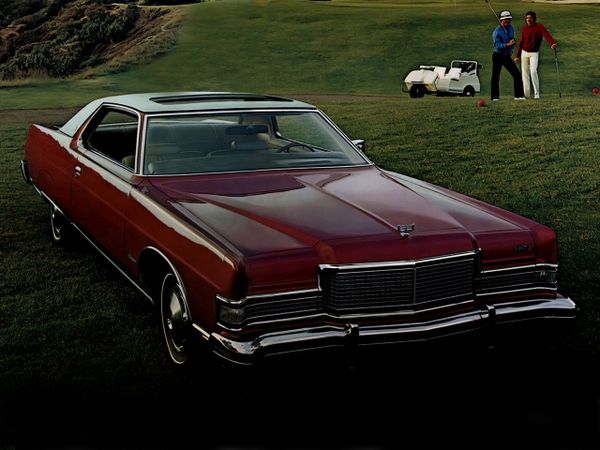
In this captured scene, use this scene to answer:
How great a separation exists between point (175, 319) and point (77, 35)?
44.2 metres

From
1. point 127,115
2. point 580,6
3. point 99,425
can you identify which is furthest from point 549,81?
point 99,425

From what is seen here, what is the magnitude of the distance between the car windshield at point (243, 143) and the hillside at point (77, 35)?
30.6m

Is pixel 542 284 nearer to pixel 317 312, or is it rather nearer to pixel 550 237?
pixel 550 237

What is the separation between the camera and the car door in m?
5.03

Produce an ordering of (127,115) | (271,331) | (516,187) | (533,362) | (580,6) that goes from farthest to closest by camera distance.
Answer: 1. (580,6)
2. (516,187)
3. (127,115)
4. (533,362)
5. (271,331)

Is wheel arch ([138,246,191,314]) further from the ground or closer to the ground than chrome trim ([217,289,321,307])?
closer to the ground

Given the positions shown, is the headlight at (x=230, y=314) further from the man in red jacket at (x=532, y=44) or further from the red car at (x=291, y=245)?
the man in red jacket at (x=532, y=44)

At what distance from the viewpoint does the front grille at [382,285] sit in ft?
12.2

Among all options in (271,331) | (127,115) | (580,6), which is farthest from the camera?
(580,6)

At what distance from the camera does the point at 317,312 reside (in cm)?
374

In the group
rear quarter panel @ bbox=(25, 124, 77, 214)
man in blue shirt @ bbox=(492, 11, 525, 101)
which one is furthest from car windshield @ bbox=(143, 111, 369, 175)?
man in blue shirt @ bbox=(492, 11, 525, 101)

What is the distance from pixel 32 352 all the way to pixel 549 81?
26.8 meters

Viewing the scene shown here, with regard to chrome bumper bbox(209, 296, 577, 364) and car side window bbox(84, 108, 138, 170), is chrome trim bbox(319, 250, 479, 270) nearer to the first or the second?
chrome bumper bbox(209, 296, 577, 364)

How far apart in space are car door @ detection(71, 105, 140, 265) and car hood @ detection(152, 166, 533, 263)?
322 millimetres
